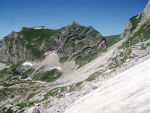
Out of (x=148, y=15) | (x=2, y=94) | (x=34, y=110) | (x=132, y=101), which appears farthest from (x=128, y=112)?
(x=148, y=15)

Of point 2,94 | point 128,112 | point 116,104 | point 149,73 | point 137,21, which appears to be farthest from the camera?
point 137,21

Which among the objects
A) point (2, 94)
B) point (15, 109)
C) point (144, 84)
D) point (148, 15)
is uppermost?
point (148, 15)

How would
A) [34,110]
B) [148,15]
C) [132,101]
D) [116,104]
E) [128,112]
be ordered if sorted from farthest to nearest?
1. [148,15]
2. [34,110]
3. [116,104]
4. [132,101]
5. [128,112]

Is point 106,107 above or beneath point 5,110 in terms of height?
beneath

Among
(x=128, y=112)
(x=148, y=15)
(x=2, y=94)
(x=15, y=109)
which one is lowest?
(x=128, y=112)

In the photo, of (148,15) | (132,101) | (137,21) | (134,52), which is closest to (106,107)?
(132,101)

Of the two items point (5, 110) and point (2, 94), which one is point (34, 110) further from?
point (2, 94)

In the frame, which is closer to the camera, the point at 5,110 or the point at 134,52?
the point at 134,52

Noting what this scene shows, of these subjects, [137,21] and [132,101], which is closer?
[132,101]

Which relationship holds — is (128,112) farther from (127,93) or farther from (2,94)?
(2,94)
